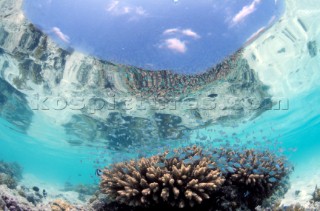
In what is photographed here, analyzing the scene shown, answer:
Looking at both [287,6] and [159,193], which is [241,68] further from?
[159,193]

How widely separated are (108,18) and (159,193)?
9.25 m

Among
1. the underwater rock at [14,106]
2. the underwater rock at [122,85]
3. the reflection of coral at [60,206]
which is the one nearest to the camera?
A: the reflection of coral at [60,206]

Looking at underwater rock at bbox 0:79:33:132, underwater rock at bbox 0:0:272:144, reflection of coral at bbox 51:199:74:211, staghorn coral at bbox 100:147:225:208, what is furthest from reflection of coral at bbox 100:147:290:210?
underwater rock at bbox 0:79:33:132

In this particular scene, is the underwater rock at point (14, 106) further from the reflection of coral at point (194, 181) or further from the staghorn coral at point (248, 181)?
the staghorn coral at point (248, 181)

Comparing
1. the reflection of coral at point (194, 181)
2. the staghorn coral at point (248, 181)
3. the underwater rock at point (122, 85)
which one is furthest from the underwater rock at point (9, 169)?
the staghorn coral at point (248, 181)

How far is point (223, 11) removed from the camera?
1205cm

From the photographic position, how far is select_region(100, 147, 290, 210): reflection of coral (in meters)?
5.74

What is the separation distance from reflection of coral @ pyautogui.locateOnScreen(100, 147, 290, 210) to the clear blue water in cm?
729

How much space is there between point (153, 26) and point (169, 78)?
166 inches

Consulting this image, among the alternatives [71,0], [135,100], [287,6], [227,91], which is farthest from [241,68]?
[71,0]

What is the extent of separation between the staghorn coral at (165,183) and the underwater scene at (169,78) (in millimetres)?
25

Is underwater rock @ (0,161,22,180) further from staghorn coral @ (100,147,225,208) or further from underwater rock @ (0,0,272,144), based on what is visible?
staghorn coral @ (100,147,225,208)

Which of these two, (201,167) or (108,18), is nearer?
(201,167)

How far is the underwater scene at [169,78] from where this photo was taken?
249 inches
